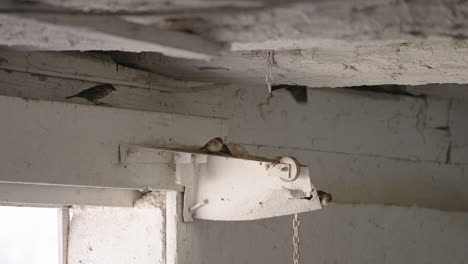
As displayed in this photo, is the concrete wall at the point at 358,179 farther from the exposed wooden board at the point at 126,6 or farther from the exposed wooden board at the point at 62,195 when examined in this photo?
the exposed wooden board at the point at 126,6

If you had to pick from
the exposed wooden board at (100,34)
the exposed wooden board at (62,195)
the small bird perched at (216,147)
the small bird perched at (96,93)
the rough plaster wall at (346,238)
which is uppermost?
the small bird perched at (96,93)

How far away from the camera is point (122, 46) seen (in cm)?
164

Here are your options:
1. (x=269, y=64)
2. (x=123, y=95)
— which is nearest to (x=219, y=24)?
(x=269, y=64)

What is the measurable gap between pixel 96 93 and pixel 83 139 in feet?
0.39

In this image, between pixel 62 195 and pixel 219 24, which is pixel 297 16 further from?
pixel 62 195

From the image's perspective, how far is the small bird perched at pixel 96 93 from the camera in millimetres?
2145

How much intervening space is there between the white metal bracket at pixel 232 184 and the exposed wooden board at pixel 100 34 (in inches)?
22.7

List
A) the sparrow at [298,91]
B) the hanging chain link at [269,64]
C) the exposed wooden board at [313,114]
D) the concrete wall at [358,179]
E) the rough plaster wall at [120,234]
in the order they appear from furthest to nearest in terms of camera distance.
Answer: the sparrow at [298,91] < the concrete wall at [358,179] < the rough plaster wall at [120,234] < the exposed wooden board at [313,114] < the hanging chain link at [269,64]

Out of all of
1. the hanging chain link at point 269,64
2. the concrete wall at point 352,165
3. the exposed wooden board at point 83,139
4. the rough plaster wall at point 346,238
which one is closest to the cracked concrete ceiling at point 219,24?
the exposed wooden board at point 83,139

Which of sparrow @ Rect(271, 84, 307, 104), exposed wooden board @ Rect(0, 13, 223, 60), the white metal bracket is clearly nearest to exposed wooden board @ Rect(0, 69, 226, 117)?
the white metal bracket

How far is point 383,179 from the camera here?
2834mm

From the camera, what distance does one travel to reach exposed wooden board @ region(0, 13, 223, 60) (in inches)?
57.5

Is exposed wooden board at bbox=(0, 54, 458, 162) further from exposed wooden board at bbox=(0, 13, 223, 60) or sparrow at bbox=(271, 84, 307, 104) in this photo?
exposed wooden board at bbox=(0, 13, 223, 60)

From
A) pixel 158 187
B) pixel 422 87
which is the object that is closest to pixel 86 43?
pixel 158 187
